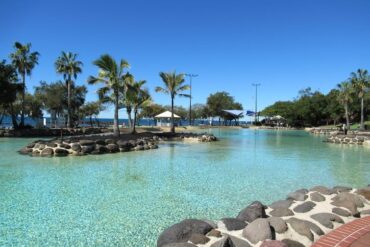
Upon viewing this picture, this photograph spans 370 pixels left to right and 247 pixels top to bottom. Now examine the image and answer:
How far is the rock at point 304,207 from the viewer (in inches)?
232

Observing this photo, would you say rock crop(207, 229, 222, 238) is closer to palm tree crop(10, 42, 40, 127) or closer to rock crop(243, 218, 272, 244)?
rock crop(243, 218, 272, 244)

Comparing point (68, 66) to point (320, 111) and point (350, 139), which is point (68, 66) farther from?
point (320, 111)

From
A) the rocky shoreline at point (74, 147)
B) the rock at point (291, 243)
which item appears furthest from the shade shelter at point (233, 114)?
the rock at point (291, 243)

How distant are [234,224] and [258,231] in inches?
19.6

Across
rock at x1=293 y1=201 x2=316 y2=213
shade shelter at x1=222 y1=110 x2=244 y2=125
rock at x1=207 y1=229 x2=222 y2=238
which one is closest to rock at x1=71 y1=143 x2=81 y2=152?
rock at x1=293 y1=201 x2=316 y2=213

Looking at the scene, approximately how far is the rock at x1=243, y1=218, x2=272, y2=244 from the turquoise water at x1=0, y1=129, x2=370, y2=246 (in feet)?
5.00

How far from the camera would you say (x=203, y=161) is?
1488 centimetres

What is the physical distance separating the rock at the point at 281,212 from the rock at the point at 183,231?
4.60ft

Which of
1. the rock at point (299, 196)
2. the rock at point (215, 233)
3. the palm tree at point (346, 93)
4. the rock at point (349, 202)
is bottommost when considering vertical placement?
the rock at point (215, 233)

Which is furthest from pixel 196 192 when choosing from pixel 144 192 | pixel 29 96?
pixel 29 96

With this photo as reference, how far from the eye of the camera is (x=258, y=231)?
4605mm

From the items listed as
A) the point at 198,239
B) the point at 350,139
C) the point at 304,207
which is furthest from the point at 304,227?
the point at 350,139

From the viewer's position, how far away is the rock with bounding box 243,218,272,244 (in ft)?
14.8

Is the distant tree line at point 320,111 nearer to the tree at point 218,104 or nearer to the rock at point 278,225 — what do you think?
the tree at point 218,104
